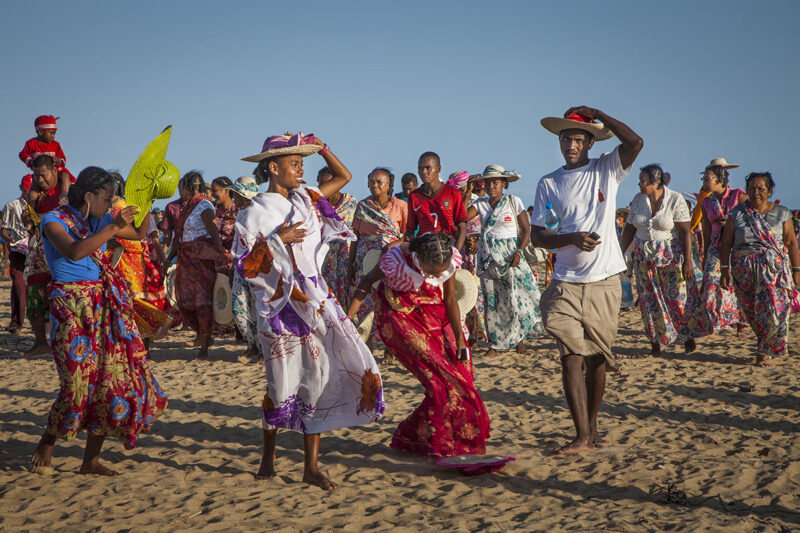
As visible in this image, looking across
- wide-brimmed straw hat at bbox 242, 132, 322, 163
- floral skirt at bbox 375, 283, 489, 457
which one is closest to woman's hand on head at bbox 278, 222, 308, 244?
wide-brimmed straw hat at bbox 242, 132, 322, 163

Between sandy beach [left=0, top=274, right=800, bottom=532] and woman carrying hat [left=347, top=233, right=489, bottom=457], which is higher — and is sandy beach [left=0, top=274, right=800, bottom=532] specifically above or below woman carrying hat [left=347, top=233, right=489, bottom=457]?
below

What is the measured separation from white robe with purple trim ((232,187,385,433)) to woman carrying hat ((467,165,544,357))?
4.62 meters

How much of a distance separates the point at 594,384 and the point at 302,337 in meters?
2.08

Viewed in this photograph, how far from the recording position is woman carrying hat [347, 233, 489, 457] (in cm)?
464

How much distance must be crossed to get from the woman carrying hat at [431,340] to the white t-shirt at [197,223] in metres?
4.20

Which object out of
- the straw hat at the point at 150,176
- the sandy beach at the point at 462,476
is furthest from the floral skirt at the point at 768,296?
the straw hat at the point at 150,176

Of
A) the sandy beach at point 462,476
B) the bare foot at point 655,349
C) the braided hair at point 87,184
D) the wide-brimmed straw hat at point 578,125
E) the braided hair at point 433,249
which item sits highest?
the wide-brimmed straw hat at point 578,125

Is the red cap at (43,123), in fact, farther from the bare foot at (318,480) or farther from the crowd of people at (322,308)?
the bare foot at (318,480)

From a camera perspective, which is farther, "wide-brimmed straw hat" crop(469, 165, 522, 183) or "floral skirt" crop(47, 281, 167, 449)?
"wide-brimmed straw hat" crop(469, 165, 522, 183)

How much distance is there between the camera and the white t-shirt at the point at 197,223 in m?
8.45

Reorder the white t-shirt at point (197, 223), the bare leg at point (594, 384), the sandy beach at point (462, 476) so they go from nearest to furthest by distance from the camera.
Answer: the sandy beach at point (462, 476) < the bare leg at point (594, 384) < the white t-shirt at point (197, 223)

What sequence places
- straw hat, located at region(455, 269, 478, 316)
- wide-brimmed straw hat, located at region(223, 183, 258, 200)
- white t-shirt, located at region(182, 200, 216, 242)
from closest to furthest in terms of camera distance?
straw hat, located at region(455, 269, 478, 316) < wide-brimmed straw hat, located at region(223, 183, 258, 200) < white t-shirt, located at region(182, 200, 216, 242)

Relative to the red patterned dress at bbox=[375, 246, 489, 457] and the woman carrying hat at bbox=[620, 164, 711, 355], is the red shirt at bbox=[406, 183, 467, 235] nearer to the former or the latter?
the woman carrying hat at bbox=[620, 164, 711, 355]

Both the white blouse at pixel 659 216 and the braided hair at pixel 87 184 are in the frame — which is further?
the white blouse at pixel 659 216
